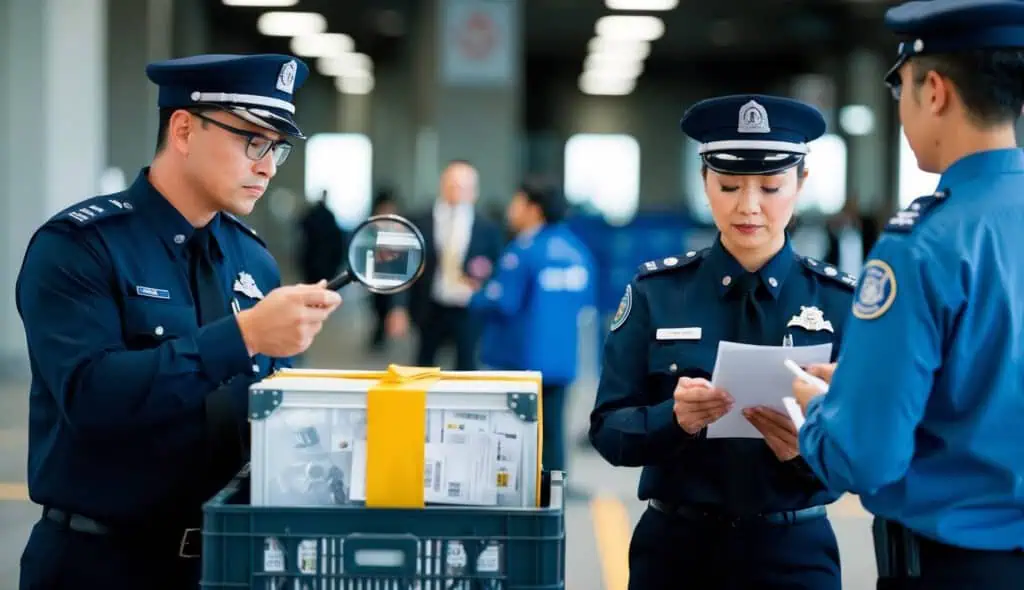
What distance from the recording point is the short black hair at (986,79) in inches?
81.7

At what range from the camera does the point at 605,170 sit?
122 feet

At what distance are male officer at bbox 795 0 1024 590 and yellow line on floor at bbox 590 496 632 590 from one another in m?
3.16

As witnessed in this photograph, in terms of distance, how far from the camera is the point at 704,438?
281 cm

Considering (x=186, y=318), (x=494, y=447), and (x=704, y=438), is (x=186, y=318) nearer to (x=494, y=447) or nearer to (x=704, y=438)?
(x=494, y=447)

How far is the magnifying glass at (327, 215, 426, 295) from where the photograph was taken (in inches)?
90.3

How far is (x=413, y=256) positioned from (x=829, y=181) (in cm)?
3027

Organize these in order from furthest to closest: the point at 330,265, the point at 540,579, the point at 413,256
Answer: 1. the point at 330,265
2. the point at 413,256
3. the point at 540,579

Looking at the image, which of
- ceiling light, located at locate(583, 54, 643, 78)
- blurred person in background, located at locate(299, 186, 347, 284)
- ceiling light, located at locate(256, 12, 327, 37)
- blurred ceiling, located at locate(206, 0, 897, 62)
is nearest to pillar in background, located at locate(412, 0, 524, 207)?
blurred person in background, located at locate(299, 186, 347, 284)

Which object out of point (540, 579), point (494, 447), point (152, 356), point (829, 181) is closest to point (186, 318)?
point (152, 356)

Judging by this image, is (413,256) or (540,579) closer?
(540,579)

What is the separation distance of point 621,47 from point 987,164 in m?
27.0

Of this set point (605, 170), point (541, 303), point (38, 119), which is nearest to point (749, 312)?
point (541, 303)

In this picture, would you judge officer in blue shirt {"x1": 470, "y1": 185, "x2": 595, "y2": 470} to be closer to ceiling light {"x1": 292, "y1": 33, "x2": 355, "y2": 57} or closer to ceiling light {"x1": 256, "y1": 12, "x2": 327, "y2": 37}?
ceiling light {"x1": 256, "y1": 12, "x2": 327, "y2": 37}

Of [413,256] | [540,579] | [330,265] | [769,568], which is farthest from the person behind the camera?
[330,265]
